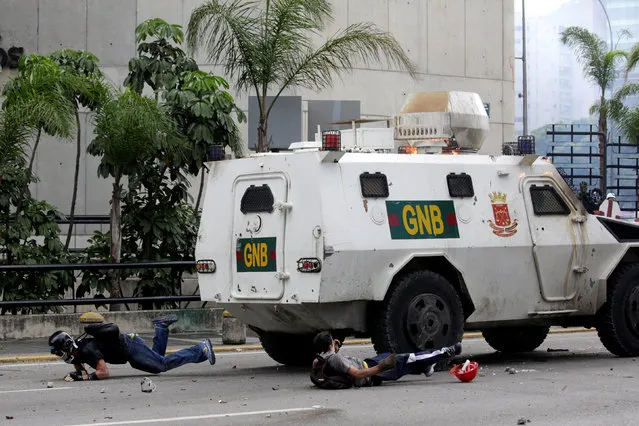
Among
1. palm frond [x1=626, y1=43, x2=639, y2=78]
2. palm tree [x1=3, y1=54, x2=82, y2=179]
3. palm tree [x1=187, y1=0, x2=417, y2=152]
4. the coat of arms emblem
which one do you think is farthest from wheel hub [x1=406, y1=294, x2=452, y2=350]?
palm frond [x1=626, y1=43, x2=639, y2=78]

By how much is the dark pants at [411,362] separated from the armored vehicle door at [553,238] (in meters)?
2.24

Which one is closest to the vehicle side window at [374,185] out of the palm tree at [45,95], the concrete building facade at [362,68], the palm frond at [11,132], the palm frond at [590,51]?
the palm tree at [45,95]

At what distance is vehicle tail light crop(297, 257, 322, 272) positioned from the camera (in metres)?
12.2

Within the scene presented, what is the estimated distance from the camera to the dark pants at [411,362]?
11.8m

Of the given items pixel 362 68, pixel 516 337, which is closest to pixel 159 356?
pixel 516 337

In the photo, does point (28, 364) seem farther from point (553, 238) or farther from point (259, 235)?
point (553, 238)

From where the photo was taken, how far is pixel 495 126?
31.8 meters

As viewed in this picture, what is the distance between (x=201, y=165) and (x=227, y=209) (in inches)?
259

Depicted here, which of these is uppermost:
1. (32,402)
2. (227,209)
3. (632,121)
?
(632,121)

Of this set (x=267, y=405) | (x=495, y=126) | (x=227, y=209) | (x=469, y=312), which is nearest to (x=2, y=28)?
(x=495, y=126)

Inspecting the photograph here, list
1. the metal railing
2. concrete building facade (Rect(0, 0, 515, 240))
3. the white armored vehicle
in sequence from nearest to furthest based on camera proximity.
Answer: the white armored vehicle
the metal railing
concrete building facade (Rect(0, 0, 515, 240))

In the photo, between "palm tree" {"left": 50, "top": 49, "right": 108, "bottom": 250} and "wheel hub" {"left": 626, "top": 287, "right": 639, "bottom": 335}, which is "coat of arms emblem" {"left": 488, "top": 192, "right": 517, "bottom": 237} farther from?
"palm tree" {"left": 50, "top": 49, "right": 108, "bottom": 250}

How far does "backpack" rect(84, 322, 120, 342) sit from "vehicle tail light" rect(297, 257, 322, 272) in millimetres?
1968

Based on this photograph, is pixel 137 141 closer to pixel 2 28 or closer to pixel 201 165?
pixel 201 165
